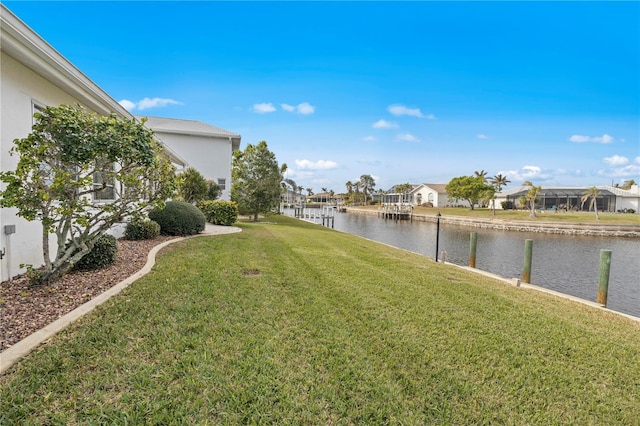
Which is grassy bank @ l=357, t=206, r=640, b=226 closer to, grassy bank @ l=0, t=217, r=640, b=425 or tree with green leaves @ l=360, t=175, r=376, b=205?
grassy bank @ l=0, t=217, r=640, b=425

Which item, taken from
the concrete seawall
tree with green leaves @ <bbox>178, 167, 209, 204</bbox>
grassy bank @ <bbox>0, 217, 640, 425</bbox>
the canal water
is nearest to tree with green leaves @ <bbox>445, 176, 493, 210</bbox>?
the concrete seawall

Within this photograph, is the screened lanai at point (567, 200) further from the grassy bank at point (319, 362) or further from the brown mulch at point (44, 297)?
the brown mulch at point (44, 297)

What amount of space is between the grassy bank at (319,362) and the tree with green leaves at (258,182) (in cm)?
1520

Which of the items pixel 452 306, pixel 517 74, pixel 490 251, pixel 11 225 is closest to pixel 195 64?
pixel 11 225

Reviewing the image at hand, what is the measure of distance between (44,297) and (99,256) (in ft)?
5.10

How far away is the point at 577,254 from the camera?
18.4 metres

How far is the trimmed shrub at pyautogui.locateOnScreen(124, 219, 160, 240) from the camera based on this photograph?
28.3 feet

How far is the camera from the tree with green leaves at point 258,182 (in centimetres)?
2011

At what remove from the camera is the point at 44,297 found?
3980 millimetres

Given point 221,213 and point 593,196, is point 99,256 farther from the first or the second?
point 593,196

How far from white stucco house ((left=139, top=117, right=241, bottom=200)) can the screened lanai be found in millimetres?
53074

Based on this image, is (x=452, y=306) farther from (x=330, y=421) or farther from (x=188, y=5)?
(x=188, y=5)

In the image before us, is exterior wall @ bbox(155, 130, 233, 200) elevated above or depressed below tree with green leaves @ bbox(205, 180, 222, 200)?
above

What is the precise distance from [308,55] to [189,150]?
11.1m
